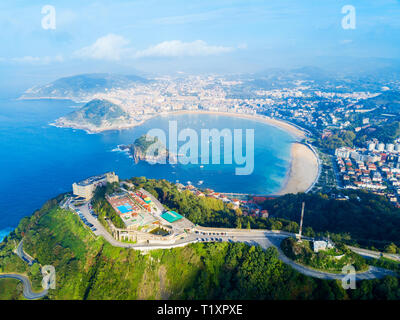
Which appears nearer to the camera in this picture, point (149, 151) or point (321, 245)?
point (321, 245)

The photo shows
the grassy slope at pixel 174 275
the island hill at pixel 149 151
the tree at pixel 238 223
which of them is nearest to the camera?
the grassy slope at pixel 174 275

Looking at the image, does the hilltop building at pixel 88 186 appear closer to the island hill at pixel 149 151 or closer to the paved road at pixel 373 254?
the island hill at pixel 149 151

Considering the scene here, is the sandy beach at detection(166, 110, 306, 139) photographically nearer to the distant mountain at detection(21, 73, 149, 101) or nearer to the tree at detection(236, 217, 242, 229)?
the distant mountain at detection(21, 73, 149, 101)

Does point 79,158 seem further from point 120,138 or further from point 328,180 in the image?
point 328,180

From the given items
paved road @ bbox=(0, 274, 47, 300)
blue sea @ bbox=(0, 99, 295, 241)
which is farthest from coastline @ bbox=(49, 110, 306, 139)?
paved road @ bbox=(0, 274, 47, 300)

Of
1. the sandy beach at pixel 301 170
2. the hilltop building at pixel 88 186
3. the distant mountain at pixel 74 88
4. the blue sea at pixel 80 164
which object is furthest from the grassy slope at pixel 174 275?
the distant mountain at pixel 74 88

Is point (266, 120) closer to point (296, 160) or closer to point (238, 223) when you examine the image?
point (296, 160)

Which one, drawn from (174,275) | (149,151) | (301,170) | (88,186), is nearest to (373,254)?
(174,275)
